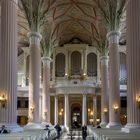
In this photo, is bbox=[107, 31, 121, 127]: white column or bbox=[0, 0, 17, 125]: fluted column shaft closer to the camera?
bbox=[0, 0, 17, 125]: fluted column shaft

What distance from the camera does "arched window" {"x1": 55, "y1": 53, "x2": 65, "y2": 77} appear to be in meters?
47.2

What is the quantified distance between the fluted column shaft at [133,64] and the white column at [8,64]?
20.0 ft

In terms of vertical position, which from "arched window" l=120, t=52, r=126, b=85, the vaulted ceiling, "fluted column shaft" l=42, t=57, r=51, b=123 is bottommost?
"fluted column shaft" l=42, t=57, r=51, b=123

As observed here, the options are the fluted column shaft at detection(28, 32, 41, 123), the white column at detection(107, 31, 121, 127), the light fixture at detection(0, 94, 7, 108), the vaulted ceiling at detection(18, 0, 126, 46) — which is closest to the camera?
the light fixture at detection(0, 94, 7, 108)

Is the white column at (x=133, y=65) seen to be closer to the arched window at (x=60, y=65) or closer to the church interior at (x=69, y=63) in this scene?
the church interior at (x=69, y=63)

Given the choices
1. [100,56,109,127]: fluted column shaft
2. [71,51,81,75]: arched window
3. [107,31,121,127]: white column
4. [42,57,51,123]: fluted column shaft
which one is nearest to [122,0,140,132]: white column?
[107,31,121,127]: white column

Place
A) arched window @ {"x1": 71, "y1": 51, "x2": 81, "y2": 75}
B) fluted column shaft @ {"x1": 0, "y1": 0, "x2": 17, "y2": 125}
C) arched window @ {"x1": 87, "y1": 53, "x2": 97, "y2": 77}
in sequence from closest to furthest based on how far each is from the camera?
fluted column shaft @ {"x1": 0, "y1": 0, "x2": 17, "y2": 125}
arched window @ {"x1": 71, "y1": 51, "x2": 81, "y2": 75}
arched window @ {"x1": 87, "y1": 53, "x2": 97, "y2": 77}

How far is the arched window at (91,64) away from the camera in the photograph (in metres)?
47.2

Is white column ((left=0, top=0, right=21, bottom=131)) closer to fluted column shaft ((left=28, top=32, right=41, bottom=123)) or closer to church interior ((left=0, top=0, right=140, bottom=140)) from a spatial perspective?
church interior ((left=0, top=0, right=140, bottom=140))

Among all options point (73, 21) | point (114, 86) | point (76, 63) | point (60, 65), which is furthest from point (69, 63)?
point (114, 86)

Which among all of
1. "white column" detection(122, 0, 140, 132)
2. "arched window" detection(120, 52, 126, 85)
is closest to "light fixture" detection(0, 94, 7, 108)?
"white column" detection(122, 0, 140, 132)

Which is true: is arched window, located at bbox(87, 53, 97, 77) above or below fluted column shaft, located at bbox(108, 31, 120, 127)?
above

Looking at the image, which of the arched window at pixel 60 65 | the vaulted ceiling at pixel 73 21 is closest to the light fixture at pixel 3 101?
the vaulted ceiling at pixel 73 21

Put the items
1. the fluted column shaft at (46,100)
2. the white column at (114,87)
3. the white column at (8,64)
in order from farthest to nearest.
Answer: the fluted column shaft at (46,100) → the white column at (114,87) → the white column at (8,64)
